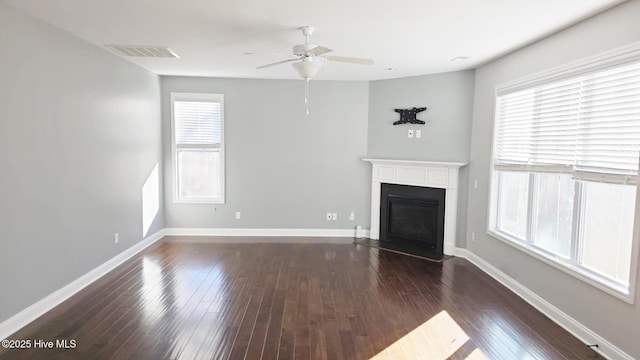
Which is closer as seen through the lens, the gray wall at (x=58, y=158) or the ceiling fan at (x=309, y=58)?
the gray wall at (x=58, y=158)

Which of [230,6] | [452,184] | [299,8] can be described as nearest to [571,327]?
[452,184]

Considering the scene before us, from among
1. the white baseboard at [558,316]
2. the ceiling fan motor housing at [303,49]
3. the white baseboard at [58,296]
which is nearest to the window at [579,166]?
the white baseboard at [558,316]

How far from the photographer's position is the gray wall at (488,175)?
8.71 feet

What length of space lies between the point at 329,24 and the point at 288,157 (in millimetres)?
3264

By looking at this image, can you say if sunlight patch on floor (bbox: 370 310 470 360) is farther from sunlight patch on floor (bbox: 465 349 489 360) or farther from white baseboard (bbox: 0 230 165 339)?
white baseboard (bbox: 0 230 165 339)

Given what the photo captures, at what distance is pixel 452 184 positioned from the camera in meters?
5.41

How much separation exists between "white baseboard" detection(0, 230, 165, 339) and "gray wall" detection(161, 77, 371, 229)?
1607mm

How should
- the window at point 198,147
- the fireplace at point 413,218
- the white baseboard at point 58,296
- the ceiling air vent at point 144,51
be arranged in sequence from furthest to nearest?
the window at point 198,147
the fireplace at point 413,218
the ceiling air vent at point 144,51
the white baseboard at point 58,296

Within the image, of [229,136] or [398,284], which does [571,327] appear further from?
[229,136]

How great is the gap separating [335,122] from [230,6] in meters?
3.56

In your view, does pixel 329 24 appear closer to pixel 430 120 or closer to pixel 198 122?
pixel 430 120

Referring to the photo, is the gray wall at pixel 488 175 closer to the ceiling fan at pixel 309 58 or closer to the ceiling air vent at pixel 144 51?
the ceiling fan at pixel 309 58

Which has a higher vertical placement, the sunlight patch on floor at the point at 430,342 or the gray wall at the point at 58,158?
the gray wall at the point at 58,158

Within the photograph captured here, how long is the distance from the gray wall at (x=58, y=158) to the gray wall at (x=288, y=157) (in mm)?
1573
